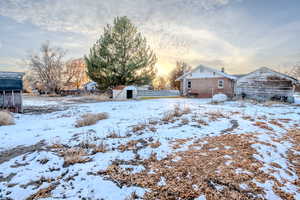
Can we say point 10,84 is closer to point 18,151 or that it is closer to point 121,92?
point 18,151

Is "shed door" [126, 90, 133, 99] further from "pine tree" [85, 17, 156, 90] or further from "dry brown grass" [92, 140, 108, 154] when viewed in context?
"dry brown grass" [92, 140, 108, 154]

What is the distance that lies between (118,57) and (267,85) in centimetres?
1841

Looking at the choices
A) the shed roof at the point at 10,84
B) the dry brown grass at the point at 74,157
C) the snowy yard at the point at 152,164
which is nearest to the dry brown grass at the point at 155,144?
the snowy yard at the point at 152,164

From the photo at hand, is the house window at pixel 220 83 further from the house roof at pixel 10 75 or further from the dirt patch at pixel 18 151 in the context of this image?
the house roof at pixel 10 75

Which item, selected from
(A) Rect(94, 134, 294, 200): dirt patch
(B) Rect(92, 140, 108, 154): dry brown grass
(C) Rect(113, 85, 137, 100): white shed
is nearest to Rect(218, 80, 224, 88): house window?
(C) Rect(113, 85, 137, 100): white shed

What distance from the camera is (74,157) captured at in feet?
9.13

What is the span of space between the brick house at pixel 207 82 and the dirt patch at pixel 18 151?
60.2ft

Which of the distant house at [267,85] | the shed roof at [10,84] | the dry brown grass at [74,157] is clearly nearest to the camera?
the dry brown grass at [74,157]

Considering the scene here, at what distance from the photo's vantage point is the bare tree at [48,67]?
93.0ft

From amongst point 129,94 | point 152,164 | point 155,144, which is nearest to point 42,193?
point 152,164

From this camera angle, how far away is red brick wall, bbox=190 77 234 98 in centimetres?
1789

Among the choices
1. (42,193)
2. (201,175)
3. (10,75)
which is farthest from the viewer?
(10,75)

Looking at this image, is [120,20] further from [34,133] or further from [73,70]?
[73,70]

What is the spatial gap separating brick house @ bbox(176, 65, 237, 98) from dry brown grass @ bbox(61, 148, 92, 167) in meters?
18.1
